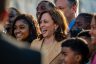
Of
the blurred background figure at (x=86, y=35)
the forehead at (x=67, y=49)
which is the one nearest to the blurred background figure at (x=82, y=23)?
the blurred background figure at (x=86, y=35)

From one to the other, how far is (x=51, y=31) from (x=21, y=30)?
1.86 ft

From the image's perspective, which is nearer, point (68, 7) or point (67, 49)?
point (67, 49)

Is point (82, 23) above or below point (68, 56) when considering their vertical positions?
above

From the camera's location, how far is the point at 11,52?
→ 4.42 feet

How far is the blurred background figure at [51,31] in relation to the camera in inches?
172

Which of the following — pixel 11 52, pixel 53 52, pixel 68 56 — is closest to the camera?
pixel 11 52

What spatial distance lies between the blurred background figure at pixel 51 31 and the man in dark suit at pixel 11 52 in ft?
9.60

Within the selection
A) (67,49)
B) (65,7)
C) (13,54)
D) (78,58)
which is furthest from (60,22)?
(13,54)

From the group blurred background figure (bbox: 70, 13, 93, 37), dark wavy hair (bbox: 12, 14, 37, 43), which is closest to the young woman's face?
blurred background figure (bbox: 70, 13, 93, 37)

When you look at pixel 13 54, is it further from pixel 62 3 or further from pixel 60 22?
pixel 62 3

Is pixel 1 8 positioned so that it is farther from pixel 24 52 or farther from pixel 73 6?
pixel 73 6

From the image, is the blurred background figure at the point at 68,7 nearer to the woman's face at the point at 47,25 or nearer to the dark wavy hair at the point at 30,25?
the dark wavy hair at the point at 30,25

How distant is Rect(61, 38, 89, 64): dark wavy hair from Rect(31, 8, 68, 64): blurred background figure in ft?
0.63

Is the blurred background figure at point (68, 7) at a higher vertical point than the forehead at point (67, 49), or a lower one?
higher
